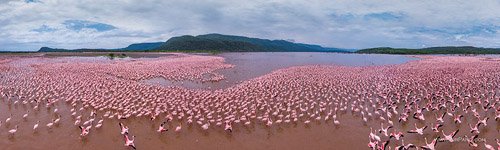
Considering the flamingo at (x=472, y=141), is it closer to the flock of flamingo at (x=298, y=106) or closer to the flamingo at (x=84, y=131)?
the flock of flamingo at (x=298, y=106)

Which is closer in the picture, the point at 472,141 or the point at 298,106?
the point at 472,141

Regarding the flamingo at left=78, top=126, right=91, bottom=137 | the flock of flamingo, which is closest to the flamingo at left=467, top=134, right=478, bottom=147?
the flock of flamingo

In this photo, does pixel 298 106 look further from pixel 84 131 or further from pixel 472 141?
pixel 84 131

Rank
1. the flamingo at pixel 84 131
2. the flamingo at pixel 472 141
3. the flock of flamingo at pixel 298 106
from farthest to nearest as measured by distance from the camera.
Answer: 1. the flock of flamingo at pixel 298 106
2. the flamingo at pixel 84 131
3. the flamingo at pixel 472 141

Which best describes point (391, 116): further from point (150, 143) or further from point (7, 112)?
point (7, 112)

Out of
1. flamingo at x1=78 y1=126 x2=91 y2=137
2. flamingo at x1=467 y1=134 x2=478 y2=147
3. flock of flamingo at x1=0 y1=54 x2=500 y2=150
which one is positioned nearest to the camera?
flamingo at x1=467 y1=134 x2=478 y2=147

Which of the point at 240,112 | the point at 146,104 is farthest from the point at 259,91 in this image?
the point at 146,104

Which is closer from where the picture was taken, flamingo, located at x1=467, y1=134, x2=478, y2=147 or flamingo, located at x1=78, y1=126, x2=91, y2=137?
flamingo, located at x1=467, y1=134, x2=478, y2=147

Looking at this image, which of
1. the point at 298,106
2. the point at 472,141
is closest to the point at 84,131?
the point at 298,106

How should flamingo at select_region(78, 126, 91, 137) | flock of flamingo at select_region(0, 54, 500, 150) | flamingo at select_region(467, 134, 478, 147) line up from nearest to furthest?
flamingo at select_region(467, 134, 478, 147) → flamingo at select_region(78, 126, 91, 137) → flock of flamingo at select_region(0, 54, 500, 150)

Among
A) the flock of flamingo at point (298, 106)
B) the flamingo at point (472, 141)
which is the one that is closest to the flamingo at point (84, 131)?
the flock of flamingo at point (298, 106)

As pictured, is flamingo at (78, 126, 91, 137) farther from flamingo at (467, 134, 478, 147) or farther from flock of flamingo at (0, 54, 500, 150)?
flamingo at (467, 134, 478, 147)

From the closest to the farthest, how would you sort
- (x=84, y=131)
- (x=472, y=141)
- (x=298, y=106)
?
(x=472, y=141)
(x=84, y=131)
(x=298, y=106)

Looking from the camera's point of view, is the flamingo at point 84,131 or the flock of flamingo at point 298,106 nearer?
the flamingo at point 84,131
